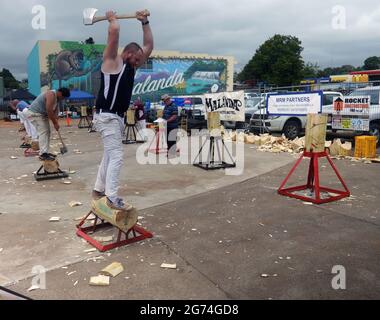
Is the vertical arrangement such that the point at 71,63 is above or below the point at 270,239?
above

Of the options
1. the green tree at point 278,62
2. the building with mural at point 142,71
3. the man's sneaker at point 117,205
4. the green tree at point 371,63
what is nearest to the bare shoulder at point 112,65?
the man's sneaker at point 117,205

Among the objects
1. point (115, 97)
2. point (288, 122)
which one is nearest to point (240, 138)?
point (288, 122)

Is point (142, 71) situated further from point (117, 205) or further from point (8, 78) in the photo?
point (8, 78)

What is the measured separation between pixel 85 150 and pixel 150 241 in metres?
9.02

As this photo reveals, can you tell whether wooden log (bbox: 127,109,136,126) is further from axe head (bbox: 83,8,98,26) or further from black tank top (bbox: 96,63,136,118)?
axe head (bbox: 83,8,98,26)

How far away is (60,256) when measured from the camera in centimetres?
416

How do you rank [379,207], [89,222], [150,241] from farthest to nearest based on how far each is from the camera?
[379,207]
[89,222]
[150,241]

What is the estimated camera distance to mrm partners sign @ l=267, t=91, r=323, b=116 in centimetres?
1218

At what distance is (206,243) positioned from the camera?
4.44m

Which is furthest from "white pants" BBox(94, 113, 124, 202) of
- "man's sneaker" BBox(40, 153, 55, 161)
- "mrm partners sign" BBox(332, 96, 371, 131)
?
"mrm partners sign" BBox(332, 96, 371, 131)

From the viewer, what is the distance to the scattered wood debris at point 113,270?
3.66m
